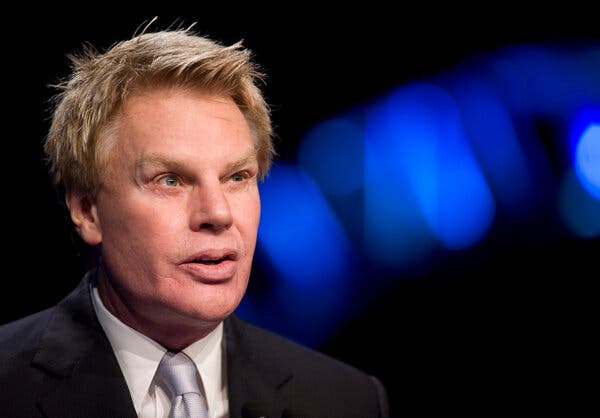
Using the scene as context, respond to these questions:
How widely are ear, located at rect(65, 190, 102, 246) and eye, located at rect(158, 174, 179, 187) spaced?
0.23m

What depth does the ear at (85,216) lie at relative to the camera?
1.78m

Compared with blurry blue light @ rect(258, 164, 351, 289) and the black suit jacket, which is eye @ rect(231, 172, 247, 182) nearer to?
the black suit jacket

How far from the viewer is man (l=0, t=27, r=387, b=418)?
5.38 ft

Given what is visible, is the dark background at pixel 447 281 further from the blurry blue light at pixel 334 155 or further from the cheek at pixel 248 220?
the cheek at pixel 248 220

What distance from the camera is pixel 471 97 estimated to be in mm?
3148

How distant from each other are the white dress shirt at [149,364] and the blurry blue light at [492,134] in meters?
1.72

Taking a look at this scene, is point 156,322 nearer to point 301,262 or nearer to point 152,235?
point 152,235

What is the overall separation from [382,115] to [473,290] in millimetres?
866

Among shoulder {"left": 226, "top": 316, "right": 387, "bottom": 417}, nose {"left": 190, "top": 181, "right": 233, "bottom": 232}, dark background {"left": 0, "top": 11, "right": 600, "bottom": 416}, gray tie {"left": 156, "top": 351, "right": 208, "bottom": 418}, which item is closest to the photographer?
nose {"left": 190, "top": 181, "right": 233, "bottom": 232}

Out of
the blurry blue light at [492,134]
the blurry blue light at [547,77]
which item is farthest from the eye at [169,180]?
the blurry blue light at [547,77]

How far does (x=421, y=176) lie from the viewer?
125 inches

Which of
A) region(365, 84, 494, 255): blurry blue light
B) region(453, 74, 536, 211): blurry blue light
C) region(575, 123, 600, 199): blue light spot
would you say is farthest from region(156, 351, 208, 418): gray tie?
region(575, 123, 600, 199): blue light spot

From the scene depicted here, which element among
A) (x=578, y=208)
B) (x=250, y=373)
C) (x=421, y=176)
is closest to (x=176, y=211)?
(x=250, y=373)

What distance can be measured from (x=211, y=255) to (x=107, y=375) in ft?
1.37
